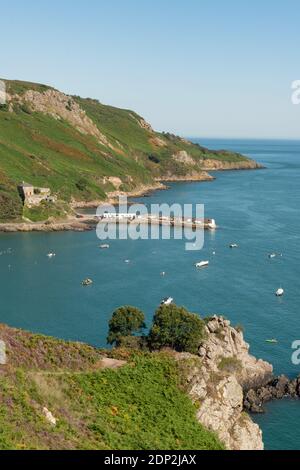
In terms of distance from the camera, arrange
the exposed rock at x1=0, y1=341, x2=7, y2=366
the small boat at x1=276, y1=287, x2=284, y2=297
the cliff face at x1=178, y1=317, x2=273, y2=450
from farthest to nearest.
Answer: the small boat at x1=276, y1=287, x2=284, y2=297 < the cliff face at x1=178, y1=317, x2=273, y2=450 < the exposed rock at x1=0, y1=341, x2=7, y2=366

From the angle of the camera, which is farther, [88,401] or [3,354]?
[3,354]

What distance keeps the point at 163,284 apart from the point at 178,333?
40.6m

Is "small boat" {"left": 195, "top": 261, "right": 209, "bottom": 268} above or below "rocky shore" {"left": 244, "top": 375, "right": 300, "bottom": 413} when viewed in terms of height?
above

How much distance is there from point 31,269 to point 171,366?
69.6 meters

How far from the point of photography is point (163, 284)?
102375 mm

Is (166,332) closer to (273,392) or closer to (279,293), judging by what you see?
(273,392)

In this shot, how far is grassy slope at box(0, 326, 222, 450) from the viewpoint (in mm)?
33094

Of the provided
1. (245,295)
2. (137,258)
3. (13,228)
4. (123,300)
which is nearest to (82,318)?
(123,300)

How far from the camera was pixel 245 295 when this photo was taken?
95.9m

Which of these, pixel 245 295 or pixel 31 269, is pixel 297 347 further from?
pixel 31 269

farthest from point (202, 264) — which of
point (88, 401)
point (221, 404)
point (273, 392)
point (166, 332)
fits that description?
point (88, 401)

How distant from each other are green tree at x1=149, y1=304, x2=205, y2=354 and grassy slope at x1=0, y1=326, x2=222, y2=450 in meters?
11.3

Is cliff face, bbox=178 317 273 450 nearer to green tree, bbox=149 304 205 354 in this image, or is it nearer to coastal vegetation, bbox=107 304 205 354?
green tree, bbox=149 304 205 354

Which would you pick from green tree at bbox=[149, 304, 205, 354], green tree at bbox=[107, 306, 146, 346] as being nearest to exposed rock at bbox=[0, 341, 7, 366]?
green tree at bbox=[149, 304, 205, 354]
